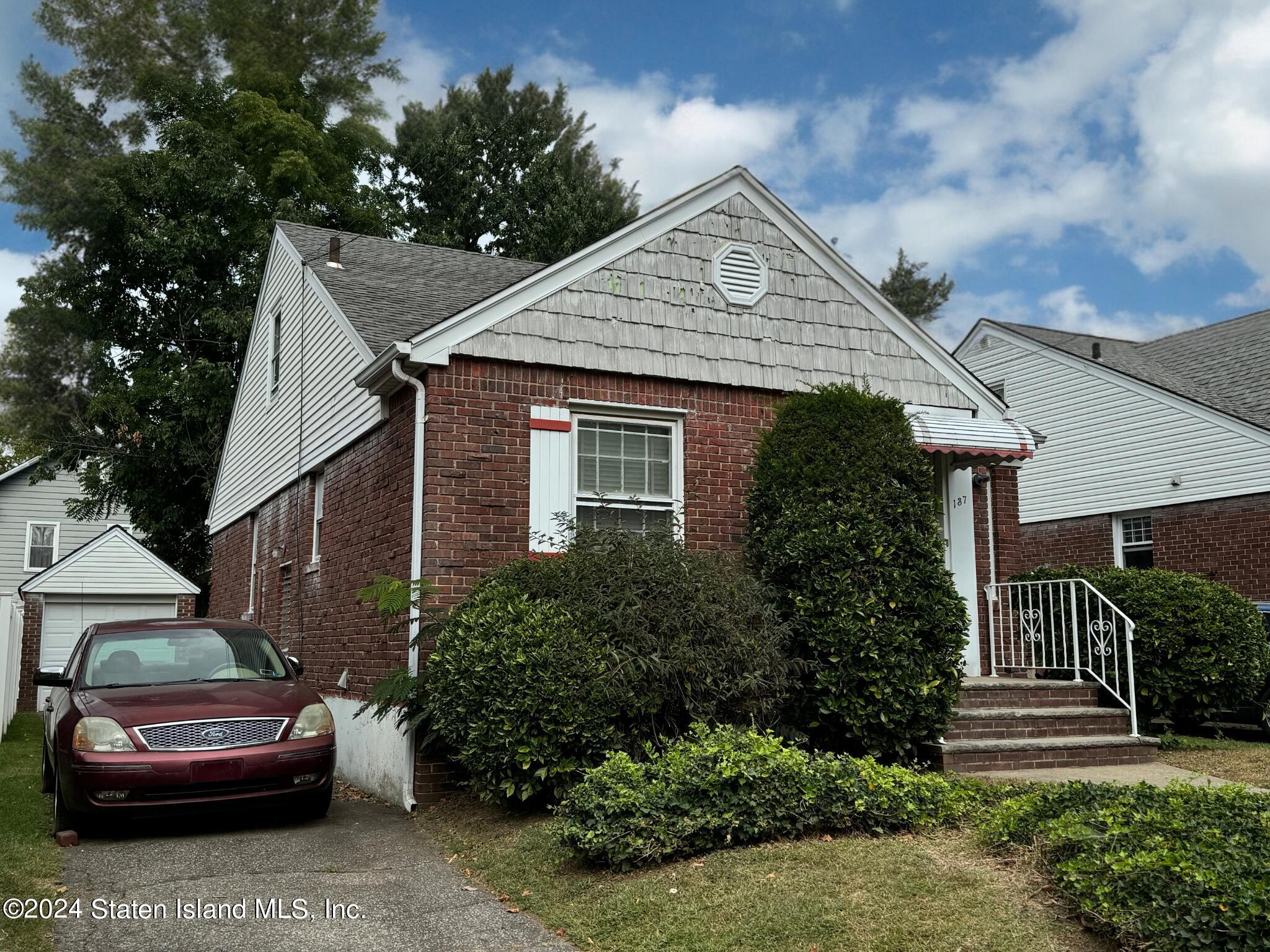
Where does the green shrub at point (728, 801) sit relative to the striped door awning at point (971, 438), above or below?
below

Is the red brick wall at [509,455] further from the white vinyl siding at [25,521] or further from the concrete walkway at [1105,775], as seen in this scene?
the white vinyl siding at [25,521]

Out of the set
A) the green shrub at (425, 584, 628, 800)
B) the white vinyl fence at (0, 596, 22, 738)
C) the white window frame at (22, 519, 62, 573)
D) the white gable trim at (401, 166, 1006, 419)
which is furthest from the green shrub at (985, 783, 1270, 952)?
the white window frame at (22, 519, 62, 573)

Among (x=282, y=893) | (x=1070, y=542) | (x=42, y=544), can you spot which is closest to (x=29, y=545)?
(x=42, y=544)

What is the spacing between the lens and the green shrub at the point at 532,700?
23.7ft

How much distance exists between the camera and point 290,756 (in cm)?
767

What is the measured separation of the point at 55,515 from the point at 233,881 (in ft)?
91.4

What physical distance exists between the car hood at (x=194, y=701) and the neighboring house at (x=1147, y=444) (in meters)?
11.9

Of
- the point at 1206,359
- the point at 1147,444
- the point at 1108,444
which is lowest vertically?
the point at 1147,444

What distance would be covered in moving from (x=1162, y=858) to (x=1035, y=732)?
17.8 ft

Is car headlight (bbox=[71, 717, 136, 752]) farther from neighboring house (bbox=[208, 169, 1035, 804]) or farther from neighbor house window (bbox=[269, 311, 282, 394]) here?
neighbor house window (bbox=[269, 311, 282, 394])

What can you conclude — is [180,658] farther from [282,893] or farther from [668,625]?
[668,625]

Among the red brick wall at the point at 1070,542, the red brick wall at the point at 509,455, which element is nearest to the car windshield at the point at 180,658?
the red brick wall at the point at 509,455

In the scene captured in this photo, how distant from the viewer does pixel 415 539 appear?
9258 mm

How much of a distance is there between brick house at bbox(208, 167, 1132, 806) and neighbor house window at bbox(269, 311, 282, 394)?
2.38m
